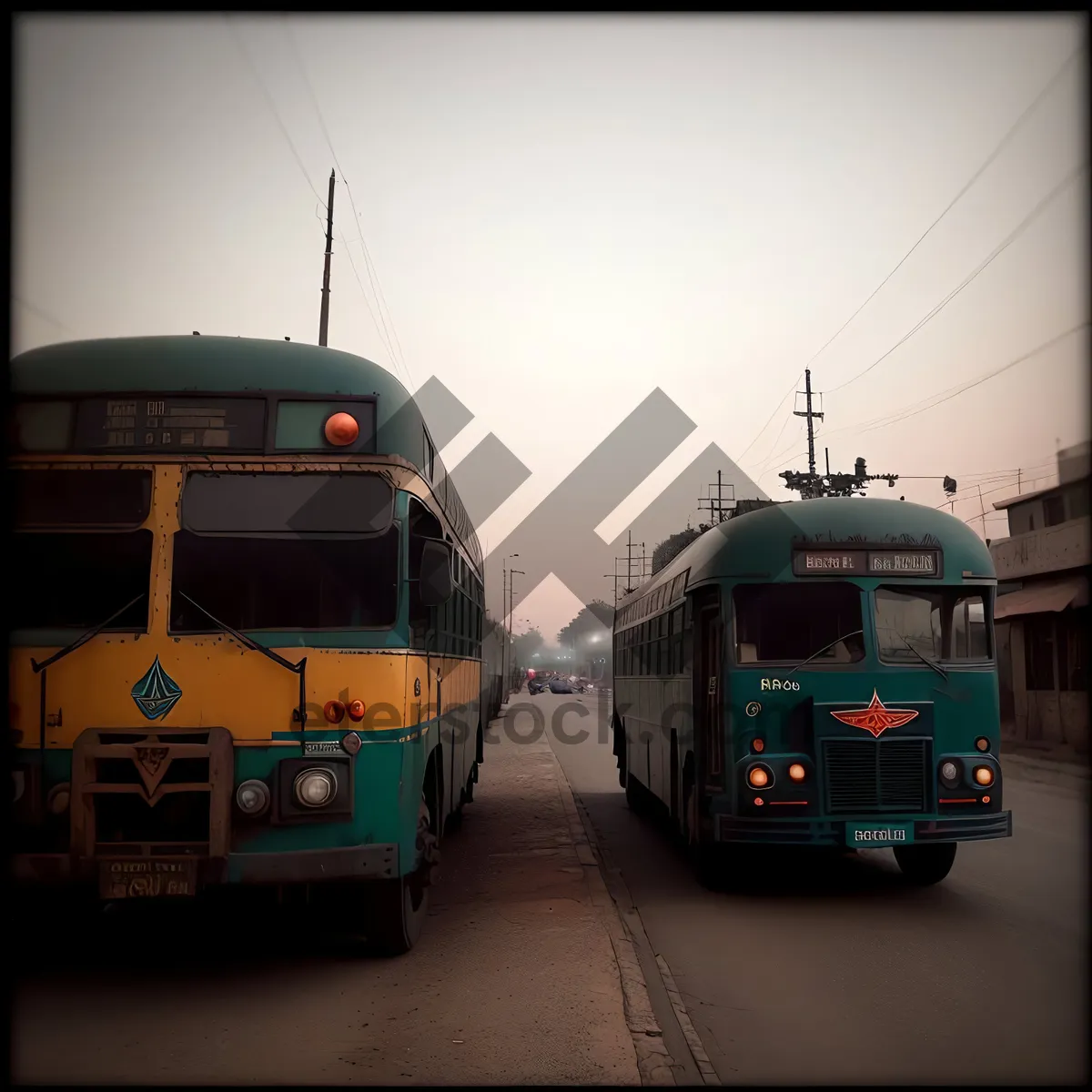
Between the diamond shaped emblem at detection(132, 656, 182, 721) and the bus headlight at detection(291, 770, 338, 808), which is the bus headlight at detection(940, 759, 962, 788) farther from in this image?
the diamond shaped emblem at detection(132, 656, 182, 721)

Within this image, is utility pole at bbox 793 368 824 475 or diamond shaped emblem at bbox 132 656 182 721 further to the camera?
utility pole at bbox 793 368 824 475

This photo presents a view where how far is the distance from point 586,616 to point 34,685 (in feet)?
485

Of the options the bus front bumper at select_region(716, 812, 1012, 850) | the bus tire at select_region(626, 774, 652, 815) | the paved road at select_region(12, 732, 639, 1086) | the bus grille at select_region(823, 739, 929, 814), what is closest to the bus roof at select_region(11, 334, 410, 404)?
the paved road at select_region(12, 732, 639, 1086)

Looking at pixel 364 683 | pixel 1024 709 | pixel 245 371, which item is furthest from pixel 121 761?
pixel 1024 709

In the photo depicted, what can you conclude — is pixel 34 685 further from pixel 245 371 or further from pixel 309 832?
pixel 245 371

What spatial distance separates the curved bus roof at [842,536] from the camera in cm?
864

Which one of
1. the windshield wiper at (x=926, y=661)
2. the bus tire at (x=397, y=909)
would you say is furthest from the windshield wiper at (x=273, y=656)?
the windshield wiper at (x=926, y=661)

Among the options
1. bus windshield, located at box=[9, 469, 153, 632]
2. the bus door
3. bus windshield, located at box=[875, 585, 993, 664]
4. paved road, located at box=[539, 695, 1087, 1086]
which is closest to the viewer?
paved road, located at box=[539, 695, 1087, 1086]

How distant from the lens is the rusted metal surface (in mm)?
5477

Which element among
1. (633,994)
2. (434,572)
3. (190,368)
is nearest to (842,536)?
(434,572)

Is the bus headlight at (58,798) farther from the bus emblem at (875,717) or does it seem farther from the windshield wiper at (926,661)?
the windshield wiper at (926,661)

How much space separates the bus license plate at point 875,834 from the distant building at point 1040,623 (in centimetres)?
1852

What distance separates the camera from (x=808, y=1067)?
4742mm

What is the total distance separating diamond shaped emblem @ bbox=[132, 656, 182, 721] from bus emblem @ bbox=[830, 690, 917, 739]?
5223 mm
